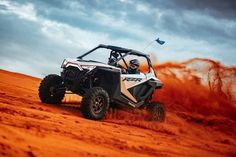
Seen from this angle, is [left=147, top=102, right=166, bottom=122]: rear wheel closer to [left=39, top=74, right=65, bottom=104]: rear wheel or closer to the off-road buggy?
the off-road buggy

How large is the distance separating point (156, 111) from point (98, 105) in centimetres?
281

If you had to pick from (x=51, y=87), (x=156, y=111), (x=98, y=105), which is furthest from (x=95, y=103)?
(x=156, y=111)

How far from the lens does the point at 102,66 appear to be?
9500 millimetres

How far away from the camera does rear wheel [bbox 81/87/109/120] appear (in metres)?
9.06

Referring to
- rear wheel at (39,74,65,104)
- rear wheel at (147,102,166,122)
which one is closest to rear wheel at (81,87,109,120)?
rear wheel at (39,74,65,104)

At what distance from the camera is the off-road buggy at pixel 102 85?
934cm

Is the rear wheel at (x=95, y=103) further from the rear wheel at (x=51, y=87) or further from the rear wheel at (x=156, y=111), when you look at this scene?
the rear wheel at (x=156, y=111)

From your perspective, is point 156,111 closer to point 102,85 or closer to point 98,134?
point 102,85

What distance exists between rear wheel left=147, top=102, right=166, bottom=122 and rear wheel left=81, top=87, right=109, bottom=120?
246cm

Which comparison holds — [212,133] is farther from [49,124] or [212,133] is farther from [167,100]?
[49,124]

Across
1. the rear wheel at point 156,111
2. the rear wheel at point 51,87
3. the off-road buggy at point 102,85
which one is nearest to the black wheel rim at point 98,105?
the off-road buggy at point 102,85

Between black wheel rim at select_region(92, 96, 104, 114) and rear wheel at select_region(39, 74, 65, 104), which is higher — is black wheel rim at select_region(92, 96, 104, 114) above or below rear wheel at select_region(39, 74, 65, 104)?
below

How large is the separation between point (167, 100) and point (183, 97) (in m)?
0.67

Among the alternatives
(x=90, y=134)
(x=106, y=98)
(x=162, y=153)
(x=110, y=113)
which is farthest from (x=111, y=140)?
(x=110, y=113)
